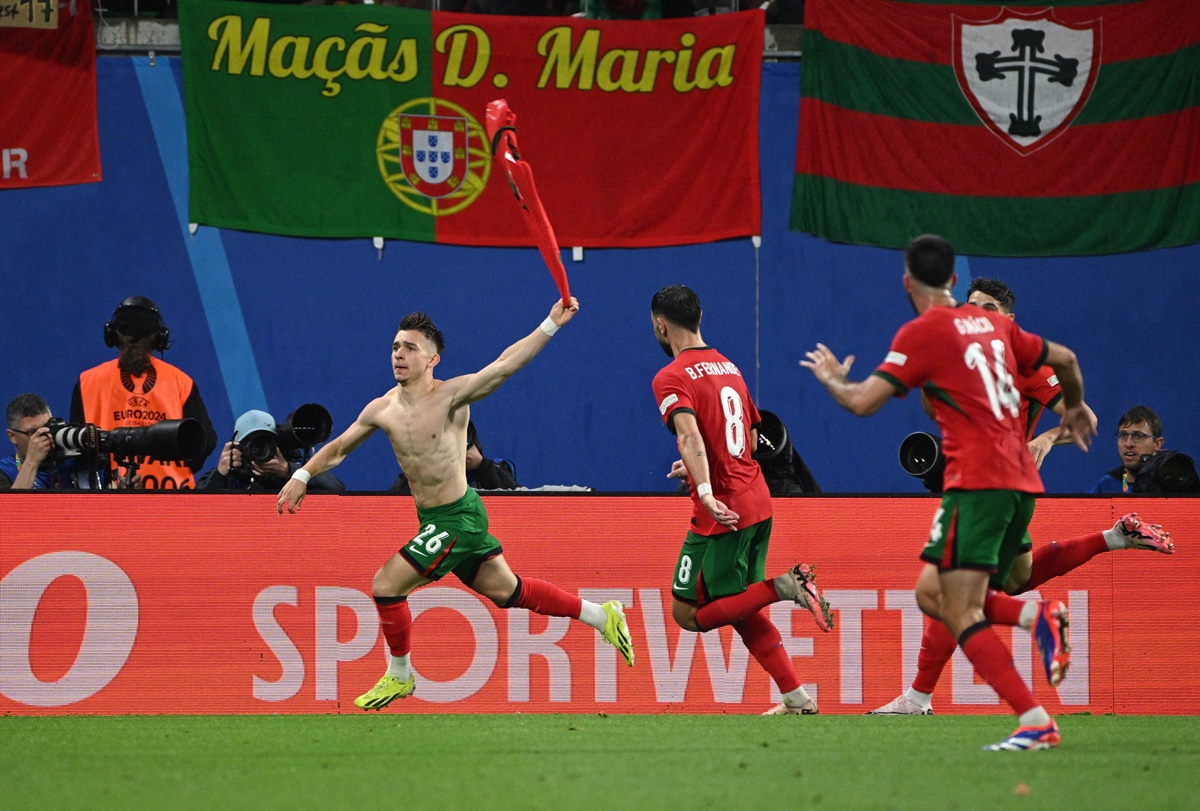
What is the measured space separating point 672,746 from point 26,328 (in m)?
8.74

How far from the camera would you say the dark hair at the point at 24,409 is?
33.0ft

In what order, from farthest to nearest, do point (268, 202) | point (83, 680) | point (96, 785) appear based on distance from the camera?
1. point (268, 202)
2. point (83, 680)
3. point (96, 785)

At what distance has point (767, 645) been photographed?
7859 mm

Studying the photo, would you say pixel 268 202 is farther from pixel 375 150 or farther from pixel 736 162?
pixel 736 162

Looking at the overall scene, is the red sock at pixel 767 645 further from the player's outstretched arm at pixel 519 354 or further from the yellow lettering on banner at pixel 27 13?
the yellow lettering on banner at pixel 27 13

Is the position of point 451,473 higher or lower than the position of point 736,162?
lower

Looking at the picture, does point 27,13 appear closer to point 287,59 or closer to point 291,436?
point 287,59

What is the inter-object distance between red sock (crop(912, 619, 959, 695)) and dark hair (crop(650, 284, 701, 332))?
2.05 metres

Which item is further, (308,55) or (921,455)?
(308,55)

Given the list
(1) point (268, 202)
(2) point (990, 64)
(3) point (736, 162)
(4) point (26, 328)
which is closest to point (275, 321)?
(1) point (268, 202)

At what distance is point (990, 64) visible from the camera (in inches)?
513

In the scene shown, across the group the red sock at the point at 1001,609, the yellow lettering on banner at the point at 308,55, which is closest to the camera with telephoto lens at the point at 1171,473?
the red sock at the point at 1001,609

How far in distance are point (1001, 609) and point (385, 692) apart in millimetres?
3470

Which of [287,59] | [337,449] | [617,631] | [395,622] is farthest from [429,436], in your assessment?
[287,59]
